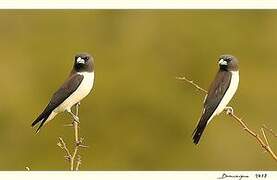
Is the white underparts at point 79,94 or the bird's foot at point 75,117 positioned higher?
the white underparts at point 79,94

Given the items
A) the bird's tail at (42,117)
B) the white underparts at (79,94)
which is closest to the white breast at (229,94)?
the white underparts at (79,94)

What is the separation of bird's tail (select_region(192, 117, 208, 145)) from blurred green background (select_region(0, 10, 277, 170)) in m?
0.03

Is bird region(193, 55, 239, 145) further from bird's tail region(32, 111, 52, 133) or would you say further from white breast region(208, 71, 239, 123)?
bird's tail region(32, 111, 52, 133)

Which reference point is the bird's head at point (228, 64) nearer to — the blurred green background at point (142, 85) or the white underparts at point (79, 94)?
the blurred green background at point (142, 85)

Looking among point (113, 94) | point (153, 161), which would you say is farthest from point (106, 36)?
point (153, 161)

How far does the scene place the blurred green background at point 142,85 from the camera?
11.2 ft

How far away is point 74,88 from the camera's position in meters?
3.19

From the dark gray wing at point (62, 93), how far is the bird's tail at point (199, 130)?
1.26 feet

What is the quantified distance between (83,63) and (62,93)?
109 mm

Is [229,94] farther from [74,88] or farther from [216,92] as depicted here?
[74,88]

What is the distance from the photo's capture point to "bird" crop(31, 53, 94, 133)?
10.5 feet
